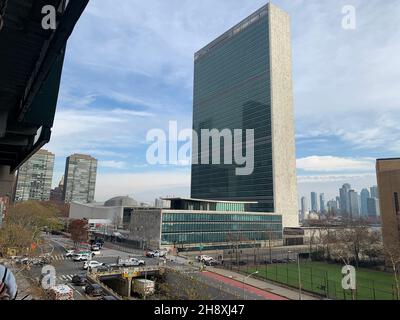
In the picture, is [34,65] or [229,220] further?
[229,220]

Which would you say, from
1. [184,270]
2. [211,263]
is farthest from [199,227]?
[184,270]

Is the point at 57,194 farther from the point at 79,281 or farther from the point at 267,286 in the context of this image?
the point at 267,286

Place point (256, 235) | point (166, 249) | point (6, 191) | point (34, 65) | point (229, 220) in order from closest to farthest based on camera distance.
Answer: point (34, 65) → point (6, 191) → point (166, 249) → point (229, 220) → point (256, 235)

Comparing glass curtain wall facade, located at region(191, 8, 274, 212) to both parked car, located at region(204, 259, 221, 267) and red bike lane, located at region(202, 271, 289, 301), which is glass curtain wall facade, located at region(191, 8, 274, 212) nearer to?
parked car, located at region(204, 259, 221, 267)

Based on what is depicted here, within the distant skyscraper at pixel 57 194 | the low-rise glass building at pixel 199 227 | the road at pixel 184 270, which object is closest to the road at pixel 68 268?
the road at pixel 184 270
